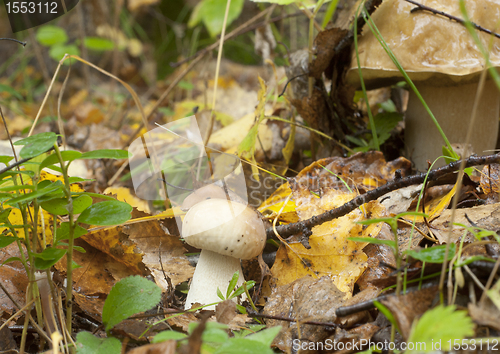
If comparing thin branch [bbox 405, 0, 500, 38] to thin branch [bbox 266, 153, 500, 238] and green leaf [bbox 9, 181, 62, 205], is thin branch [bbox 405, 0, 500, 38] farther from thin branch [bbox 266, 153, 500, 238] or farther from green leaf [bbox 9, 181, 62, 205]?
green leaf [bbox 9, 181, 62, 205]

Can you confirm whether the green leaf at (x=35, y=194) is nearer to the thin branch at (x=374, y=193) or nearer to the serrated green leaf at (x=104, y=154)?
the serrated green leaf at (x=104, y=154)

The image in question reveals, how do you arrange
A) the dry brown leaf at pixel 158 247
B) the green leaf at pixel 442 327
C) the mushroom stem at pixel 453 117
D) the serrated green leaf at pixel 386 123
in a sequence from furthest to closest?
the serrated green leaf at pixel 386 123 < the mushroom stem at pixel 453 117 < the dry brown leaf at pixel 158 247 < the green leaf at pixel 442 327

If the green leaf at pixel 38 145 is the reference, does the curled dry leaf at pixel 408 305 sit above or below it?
below

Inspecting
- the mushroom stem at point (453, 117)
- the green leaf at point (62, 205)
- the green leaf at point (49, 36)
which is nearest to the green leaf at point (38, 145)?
the green leaf at point (62, 205)

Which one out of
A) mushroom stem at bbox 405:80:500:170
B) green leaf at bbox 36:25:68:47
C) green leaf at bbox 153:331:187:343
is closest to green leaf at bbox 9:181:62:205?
green leaf at bbox 153:331:187:343

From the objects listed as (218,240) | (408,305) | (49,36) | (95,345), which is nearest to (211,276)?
(218,240)

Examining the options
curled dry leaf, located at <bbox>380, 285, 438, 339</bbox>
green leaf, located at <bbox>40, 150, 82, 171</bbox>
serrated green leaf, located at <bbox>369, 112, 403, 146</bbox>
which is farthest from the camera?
serrated green leaf, located at <bbox>369, 112, 403, 146</bbox>
